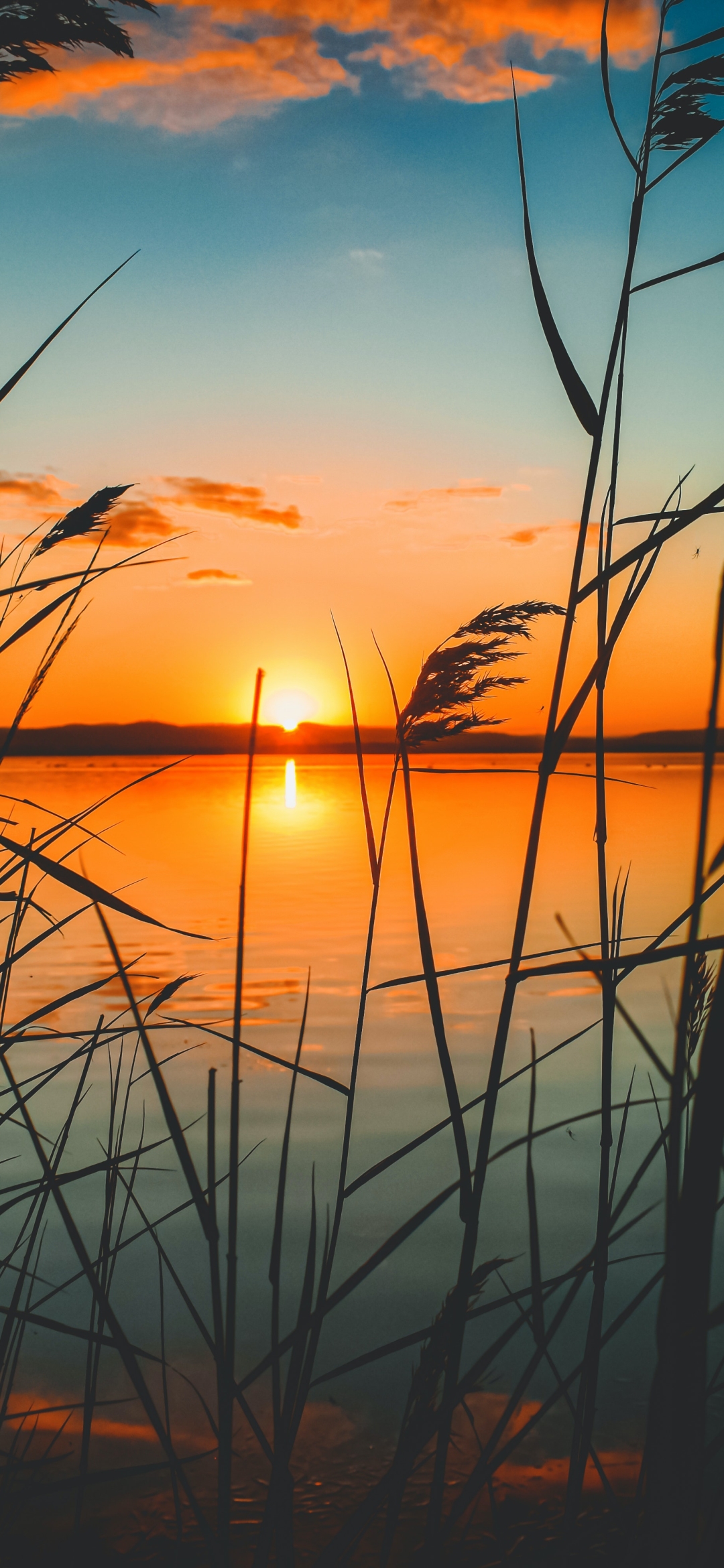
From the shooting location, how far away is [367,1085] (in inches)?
233

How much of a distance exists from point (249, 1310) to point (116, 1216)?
0.92 m

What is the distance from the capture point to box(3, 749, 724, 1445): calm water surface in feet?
11.5

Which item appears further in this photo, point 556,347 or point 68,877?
point 68,877

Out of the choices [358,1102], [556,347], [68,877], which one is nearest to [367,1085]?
[358,1102]

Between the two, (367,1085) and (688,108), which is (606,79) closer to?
(688,108)

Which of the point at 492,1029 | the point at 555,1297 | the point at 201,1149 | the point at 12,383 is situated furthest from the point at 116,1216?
the point at 12,383

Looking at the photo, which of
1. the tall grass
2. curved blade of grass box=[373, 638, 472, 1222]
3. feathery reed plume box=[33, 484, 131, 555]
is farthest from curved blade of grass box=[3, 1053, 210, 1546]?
feathery reed plume box=[33, 484, 131, 555]

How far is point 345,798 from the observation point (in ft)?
140

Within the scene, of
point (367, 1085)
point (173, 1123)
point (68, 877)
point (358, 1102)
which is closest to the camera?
point (173, 1123)

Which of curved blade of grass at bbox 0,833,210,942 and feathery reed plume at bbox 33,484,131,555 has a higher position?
feathery reed plume at bbox 33,484,131,555

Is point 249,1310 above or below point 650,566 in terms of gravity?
below

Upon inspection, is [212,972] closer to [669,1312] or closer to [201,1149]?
[201,1149]

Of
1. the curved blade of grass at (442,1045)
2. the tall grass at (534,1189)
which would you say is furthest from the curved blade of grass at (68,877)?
the curved blade of grass at (442,1045)

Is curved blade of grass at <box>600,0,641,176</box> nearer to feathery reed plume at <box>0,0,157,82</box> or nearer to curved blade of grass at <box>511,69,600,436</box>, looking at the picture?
curved blade of grass at <box>511,69,600,436</box>
